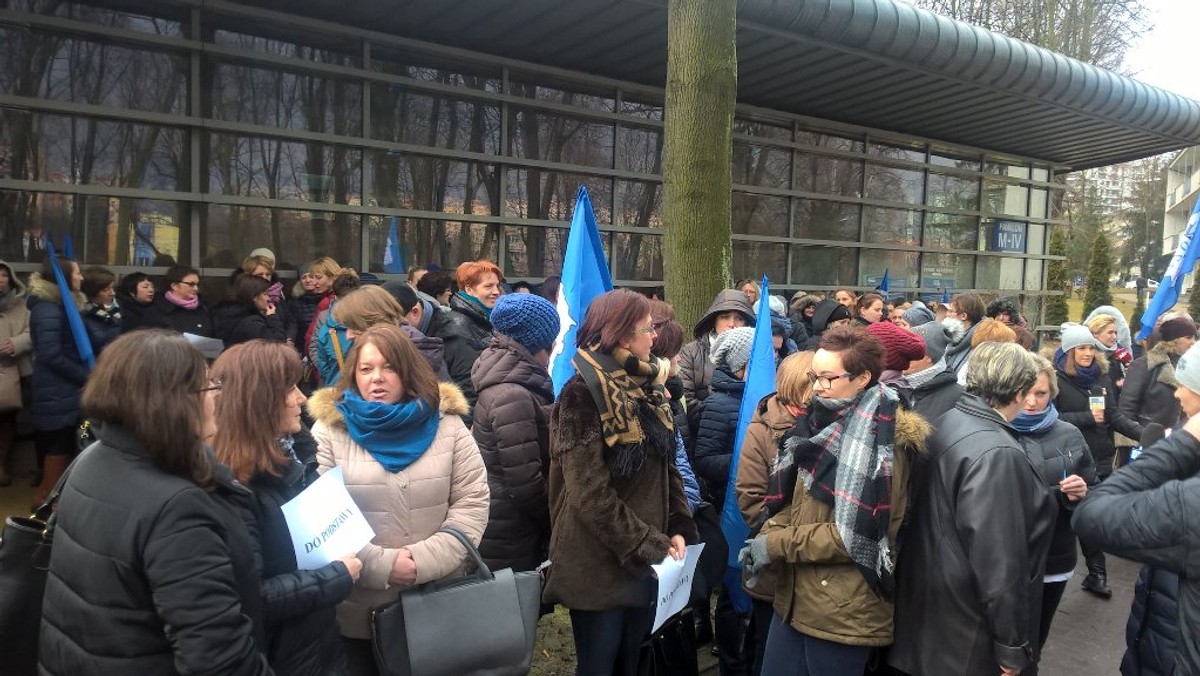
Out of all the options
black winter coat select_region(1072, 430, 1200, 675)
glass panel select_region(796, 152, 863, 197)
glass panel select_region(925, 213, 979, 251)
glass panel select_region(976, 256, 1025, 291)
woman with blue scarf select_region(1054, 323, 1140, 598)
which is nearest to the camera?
black winter coat select_region(1072, 430, 1200, 675)

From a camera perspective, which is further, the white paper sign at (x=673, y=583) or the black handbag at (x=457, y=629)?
the white paper sign at (x=673, y=583)

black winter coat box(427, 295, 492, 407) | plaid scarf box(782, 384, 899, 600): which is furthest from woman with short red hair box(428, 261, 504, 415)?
plaid scarf box(782, 384, 899, 600)

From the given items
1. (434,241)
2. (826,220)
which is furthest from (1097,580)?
(826,220)

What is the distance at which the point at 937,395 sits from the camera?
3086mm

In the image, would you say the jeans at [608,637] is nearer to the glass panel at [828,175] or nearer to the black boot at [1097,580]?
the black boot at [1097,580]

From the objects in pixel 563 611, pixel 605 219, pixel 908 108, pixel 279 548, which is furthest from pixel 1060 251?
pixel 279 548

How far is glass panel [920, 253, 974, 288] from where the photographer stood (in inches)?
535

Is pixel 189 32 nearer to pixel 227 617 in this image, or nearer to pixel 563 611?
pixel 563 611

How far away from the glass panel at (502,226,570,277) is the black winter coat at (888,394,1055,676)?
672 centimetres

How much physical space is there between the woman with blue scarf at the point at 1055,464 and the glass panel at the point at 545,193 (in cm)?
627

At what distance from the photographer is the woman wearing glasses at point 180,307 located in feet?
19.6

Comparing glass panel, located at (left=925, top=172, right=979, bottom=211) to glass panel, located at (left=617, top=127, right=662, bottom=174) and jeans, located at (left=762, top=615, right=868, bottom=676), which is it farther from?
jeans, located at (left=762, top=615, right=868, bottom=676)

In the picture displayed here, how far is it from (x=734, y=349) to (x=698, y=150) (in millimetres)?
1810

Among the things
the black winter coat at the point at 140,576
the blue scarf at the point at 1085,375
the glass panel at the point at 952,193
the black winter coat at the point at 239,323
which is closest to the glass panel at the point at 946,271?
the glass panel at the point at 952,193
